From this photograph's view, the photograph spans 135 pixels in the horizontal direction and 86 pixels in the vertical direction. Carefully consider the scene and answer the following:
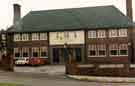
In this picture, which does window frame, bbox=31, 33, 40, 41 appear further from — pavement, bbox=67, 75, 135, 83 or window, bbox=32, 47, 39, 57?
pavement, bbox=67, 75, 135, 83

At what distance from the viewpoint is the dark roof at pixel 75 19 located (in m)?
49.8

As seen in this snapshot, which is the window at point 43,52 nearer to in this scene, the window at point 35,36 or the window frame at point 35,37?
the window frame at point 35,37

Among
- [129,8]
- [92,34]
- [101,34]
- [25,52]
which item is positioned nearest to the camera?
[101,34]

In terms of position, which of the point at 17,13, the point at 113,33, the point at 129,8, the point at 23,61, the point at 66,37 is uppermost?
the point at 17,13

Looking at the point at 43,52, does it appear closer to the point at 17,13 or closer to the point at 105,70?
the point at 17,13

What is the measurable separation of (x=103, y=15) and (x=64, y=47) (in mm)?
8884

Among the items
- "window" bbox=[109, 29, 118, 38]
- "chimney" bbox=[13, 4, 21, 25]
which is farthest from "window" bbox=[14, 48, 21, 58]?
"window" bbox=[109, 29, 118, 38]

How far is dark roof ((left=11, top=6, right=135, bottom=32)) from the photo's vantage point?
49.8 metres

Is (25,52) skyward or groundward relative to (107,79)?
skyward

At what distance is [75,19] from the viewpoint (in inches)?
2092

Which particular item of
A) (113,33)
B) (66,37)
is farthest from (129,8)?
(66,37)

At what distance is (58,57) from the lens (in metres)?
51.0

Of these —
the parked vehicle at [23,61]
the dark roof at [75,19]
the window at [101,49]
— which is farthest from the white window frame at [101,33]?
the parked vehicle at [23,61]

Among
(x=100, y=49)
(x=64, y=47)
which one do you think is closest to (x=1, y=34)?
(x=64, y=47)
